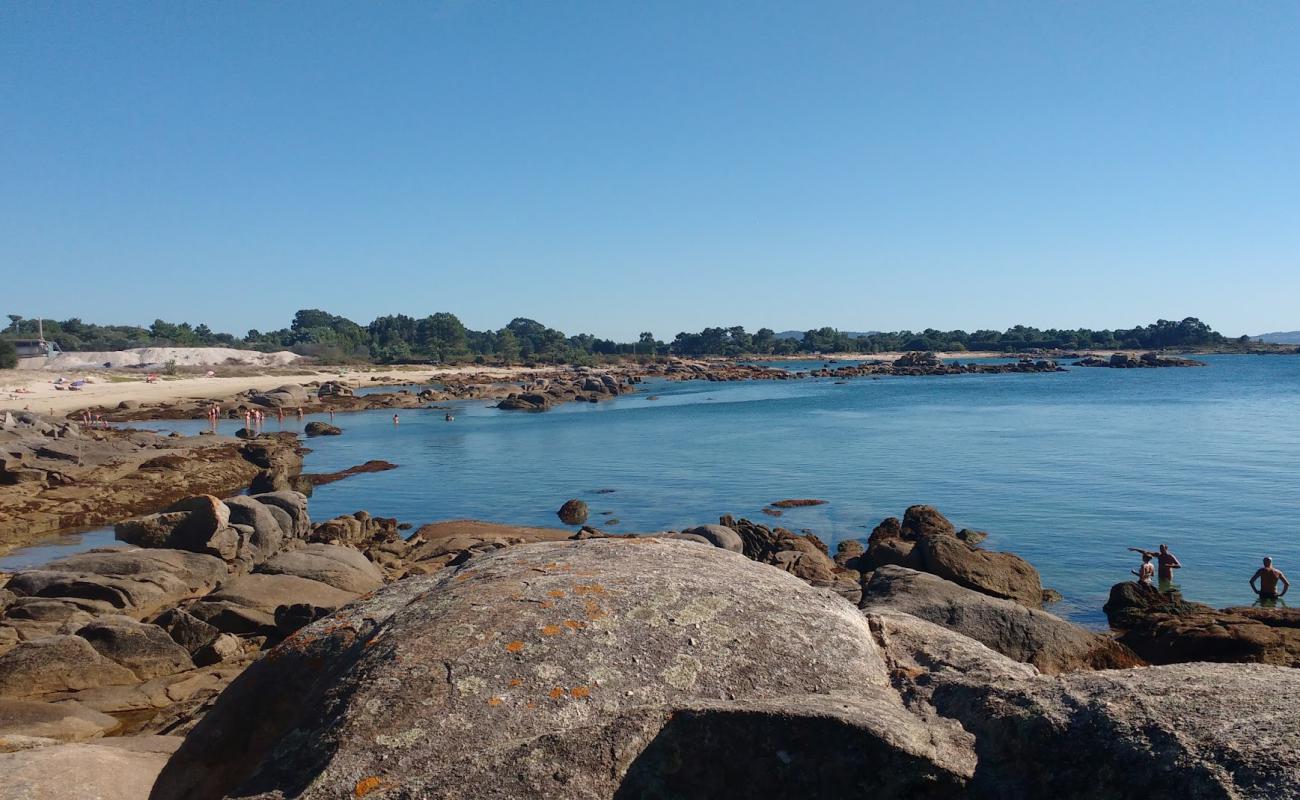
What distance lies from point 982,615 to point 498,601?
8584 millimetres

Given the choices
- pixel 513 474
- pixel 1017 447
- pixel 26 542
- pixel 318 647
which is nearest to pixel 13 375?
pixel 513 474

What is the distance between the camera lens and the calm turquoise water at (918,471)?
2699cm

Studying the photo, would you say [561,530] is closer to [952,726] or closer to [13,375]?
[952,726]

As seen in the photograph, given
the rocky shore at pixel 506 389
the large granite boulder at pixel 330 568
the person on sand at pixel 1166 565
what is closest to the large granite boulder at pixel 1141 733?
the large granite boulder at pixel 330 568

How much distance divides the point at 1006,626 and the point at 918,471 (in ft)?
104

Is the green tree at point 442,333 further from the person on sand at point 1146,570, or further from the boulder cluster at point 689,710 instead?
the boulder cluster at point 689,710

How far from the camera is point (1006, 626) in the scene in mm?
11352

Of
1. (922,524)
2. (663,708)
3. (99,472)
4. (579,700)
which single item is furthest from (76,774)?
(99,472)

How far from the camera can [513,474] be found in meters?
44.8

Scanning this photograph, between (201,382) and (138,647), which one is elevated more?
(201,382)

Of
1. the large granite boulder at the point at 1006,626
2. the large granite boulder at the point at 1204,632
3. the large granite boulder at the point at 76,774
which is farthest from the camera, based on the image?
the large granite boulder at the point at 1204,632

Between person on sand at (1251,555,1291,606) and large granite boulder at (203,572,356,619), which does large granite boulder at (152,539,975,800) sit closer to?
large granite boulder at (203,572,356,619)

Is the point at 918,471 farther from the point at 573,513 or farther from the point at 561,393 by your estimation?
the point at 561,393

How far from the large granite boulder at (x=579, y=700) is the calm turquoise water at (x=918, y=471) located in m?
17.0
